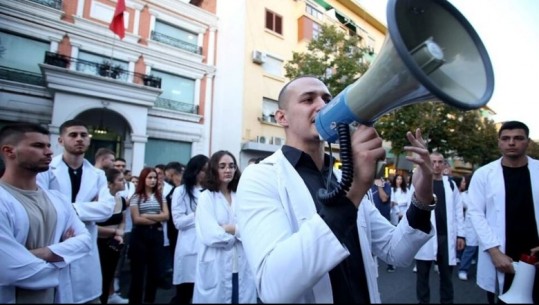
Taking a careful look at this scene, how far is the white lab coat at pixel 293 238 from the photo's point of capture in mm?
909

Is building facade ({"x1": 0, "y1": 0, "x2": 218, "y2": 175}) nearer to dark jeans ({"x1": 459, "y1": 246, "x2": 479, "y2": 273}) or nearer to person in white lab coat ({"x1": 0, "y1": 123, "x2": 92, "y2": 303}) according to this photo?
person in white lab coat ({"x1": 0, "y1": 123, "x2": 92, "y2": 303})

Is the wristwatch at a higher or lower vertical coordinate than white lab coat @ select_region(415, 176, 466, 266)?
Answer: higher

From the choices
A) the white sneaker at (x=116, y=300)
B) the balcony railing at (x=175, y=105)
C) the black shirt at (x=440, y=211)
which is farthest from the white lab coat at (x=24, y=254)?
the balcony railing at (x=175, y=105)

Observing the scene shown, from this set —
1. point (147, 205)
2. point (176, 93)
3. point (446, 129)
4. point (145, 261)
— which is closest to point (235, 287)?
point (145, 261)

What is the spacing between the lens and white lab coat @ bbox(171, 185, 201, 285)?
3707 millimetres

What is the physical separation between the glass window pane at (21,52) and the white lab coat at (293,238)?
505 inches

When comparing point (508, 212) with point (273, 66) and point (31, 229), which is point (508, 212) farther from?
point (273, 66)

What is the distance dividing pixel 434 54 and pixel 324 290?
853mm

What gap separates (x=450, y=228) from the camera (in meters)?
4.26

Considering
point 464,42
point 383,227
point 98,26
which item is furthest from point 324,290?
point 98,26

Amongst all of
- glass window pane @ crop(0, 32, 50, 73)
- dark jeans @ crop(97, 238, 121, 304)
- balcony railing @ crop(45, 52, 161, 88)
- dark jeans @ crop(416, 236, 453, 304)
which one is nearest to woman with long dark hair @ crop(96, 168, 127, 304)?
dark jeans @ crop(97, 238, 121, 304)

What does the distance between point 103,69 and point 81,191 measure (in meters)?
9.93

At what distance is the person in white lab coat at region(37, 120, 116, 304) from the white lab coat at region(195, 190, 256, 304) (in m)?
1.06

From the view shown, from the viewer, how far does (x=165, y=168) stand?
Answer: 656 cm
